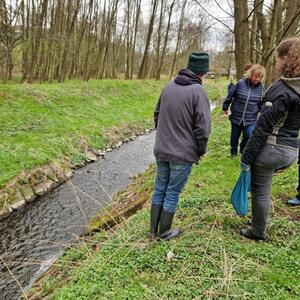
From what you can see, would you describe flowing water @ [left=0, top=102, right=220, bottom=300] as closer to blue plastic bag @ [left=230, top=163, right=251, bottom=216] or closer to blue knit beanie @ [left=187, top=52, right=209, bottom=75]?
blue plastic bag @ [left=230, top=163, right=251, bottom=216]

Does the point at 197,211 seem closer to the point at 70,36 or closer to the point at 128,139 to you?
the point at 128,139

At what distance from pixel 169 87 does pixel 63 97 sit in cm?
1225

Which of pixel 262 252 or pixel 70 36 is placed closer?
pixel 262 252

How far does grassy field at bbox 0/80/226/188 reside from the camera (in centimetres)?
866

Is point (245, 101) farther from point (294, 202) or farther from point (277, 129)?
point (277, 129)

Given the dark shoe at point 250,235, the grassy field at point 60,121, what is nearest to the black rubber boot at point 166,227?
the dark shoe at point 250,235

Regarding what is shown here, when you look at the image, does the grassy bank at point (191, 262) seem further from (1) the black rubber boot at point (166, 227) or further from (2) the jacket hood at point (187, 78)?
(2) the jacket hood at point (187, 78)

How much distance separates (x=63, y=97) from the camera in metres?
14.8

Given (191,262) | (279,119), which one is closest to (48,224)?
(191,262)

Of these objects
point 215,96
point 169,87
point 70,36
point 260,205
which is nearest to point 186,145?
point 169,87

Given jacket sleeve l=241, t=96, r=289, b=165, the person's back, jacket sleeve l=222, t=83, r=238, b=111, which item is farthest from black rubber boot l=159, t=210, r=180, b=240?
jacket sleeve l=222, t=83, r=238, b=111

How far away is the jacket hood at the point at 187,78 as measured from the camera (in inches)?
133

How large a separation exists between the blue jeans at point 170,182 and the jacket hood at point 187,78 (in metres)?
0.91

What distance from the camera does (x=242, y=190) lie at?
11.9 ft
